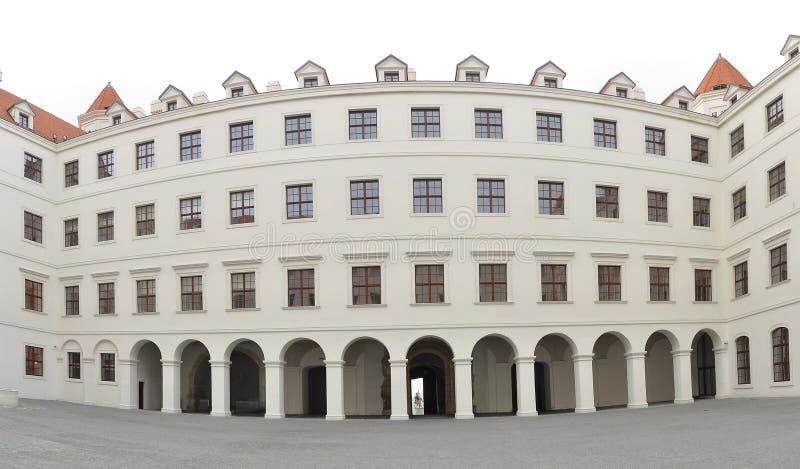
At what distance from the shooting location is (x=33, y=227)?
46688 millimetres

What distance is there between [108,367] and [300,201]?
42.4 feet

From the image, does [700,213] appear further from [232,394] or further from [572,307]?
[232,394]

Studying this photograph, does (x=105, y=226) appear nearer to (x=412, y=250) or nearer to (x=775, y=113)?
(x=412, y=250)

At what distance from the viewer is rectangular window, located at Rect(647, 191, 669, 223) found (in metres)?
43.4

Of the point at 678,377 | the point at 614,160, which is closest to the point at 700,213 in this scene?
the point at 614,160

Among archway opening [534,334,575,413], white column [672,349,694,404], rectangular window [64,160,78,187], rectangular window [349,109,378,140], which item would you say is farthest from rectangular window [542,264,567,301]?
rectangular window [64,160,78,187]

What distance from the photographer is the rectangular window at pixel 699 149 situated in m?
45.3

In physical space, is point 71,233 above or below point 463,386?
above

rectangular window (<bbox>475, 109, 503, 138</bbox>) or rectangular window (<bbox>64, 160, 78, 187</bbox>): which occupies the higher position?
rectangular window (<bbox>475, 109, 503, 138</bbox>)

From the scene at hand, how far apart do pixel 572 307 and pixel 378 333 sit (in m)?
8.73

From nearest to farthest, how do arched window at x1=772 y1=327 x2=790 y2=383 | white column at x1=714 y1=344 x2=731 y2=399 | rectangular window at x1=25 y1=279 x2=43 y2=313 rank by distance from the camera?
arched window at x1=772 y1=327 x2=790 y2=383 < white column at x1=714 y1=344 x2=731 y2=399 < rectangular window at x1=25 y1=279 x2=43 y2=313

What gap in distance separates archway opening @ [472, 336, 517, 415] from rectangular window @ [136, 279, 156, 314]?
15.6m

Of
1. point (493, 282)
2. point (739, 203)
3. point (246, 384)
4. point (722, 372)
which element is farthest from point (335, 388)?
point (739, 203)

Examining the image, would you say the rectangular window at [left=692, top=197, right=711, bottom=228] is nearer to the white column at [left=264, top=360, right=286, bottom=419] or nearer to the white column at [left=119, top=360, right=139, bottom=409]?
the white column at [left=264, top=360, right=286, bottom=419]
